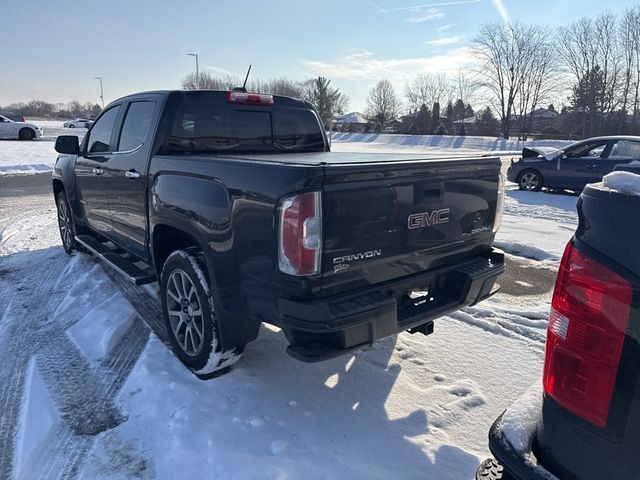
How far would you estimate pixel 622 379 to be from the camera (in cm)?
122

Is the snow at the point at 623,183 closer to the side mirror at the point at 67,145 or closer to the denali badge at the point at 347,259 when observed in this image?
the denali badge at the point at 347,259

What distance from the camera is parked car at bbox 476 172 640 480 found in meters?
1.21

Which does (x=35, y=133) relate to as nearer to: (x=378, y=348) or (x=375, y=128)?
(x=378, y=348)

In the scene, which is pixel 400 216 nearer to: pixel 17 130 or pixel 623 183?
pixel 623 183

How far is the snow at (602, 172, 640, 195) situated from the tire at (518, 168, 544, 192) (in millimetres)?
12133

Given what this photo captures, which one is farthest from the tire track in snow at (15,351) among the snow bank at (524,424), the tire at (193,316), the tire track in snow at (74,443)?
the snow bank at (524,424)

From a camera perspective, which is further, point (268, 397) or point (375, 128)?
point (375, 128)

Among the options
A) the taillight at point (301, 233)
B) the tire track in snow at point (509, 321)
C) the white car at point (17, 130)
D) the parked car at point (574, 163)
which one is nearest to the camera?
the taillight at point (301, 233)

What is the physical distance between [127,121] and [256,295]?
268 centimetres

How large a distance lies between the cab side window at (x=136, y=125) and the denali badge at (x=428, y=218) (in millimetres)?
2367

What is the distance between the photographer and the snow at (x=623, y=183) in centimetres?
127

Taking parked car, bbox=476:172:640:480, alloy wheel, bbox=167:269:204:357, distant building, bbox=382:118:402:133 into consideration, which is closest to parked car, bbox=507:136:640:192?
alloy wheel, bbox=167:269:204:357

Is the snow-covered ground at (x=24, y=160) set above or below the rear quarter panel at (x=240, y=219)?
below

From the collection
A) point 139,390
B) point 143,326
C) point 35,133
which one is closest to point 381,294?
point 139,390
